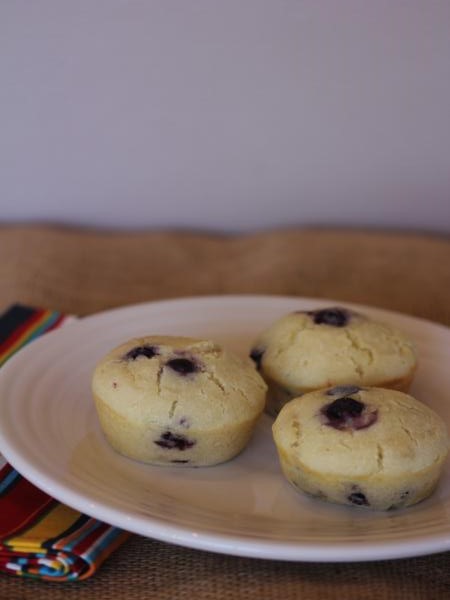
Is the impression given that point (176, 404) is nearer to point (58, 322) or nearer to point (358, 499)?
point (358, 499)

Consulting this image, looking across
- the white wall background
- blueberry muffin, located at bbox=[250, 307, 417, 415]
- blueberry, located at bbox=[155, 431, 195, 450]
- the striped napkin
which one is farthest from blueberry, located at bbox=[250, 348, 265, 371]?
the white wall background

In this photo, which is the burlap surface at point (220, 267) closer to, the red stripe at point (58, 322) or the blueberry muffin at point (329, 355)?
the red stripe at point (58, 322)

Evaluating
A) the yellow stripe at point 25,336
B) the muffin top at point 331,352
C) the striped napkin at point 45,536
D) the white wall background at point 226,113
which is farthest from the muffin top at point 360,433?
the white wall background at point 226,113

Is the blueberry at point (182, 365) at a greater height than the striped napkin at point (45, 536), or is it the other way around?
the blueberry at point (182, 365)

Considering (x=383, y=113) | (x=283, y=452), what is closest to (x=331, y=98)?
(x=383, y=113)

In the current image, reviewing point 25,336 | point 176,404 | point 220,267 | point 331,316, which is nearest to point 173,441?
point 176,404

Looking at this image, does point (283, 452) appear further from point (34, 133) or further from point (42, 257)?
point (34, 133)

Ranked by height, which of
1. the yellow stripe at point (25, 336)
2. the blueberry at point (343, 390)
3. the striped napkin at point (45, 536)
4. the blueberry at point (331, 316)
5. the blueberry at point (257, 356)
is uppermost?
the blueberry at point (331, 316)

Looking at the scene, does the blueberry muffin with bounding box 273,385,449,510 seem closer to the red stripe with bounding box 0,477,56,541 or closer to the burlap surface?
the red stripe with bounding box 0,477,56,541
